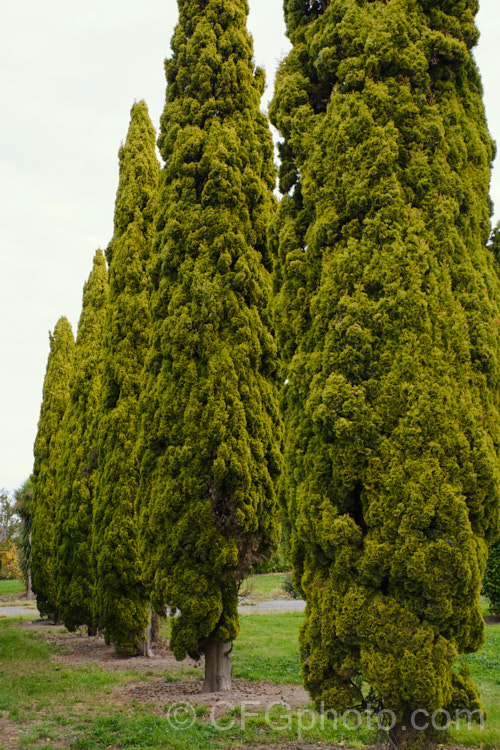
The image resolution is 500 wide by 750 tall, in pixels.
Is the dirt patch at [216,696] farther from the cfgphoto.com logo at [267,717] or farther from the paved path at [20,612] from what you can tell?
the paved path at [20,612]

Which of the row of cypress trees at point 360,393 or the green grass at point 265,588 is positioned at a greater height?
the row of cypress trees at point 360,393

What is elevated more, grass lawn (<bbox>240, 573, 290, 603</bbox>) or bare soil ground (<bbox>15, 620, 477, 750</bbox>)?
bare soil ground (<bbox>15, 620, 477, 750</bbox>)

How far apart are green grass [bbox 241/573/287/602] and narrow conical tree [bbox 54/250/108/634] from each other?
35.5 feet

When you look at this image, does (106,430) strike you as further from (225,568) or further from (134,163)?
(134,163)

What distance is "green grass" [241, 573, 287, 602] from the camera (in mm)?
25734

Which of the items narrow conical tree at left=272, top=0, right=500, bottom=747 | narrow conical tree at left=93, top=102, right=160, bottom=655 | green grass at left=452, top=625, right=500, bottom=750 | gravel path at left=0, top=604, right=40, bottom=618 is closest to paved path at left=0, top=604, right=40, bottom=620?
gravel path at left=0, top=604, right=40, bottom=618

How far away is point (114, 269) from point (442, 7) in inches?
305

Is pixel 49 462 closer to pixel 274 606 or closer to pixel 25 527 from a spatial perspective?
pixel 25 527

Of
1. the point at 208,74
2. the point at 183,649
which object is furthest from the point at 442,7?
the point at 183,649

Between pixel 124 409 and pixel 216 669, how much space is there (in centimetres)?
497

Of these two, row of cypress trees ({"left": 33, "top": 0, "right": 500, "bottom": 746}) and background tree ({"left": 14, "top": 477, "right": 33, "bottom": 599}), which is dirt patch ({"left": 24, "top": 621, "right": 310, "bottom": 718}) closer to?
row of cypress trees ({"left": 33, "top": 0, "right": 500, "bottom": 746})

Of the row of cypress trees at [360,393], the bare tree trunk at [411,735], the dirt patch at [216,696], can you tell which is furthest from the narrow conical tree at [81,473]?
the bare tree trunk at [411,735]

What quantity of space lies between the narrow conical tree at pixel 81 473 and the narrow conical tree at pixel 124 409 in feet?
6.46

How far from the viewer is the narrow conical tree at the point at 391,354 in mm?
3686
